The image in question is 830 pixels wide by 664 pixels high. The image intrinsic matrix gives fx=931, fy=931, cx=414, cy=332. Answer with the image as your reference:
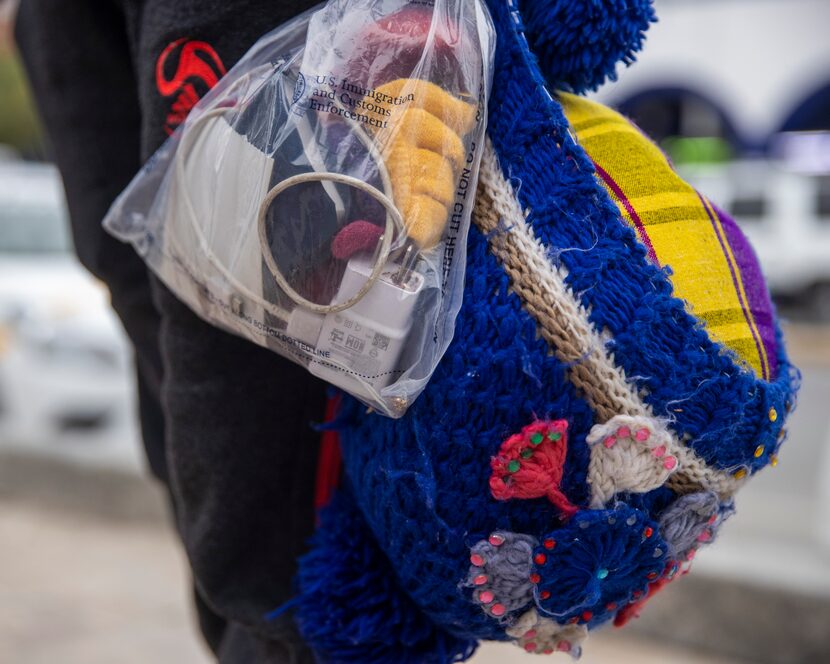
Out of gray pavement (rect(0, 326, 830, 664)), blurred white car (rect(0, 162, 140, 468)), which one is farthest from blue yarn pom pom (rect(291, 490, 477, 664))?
blurred white car (rect(0, 162, 140, 468))

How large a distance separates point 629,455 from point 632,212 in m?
0.23

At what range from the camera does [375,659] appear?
41.5 inches

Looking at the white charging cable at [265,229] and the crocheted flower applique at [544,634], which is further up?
the white charging cable at [265,229]

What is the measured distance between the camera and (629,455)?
2.78 feet

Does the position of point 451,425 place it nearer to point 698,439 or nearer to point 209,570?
point 698,439

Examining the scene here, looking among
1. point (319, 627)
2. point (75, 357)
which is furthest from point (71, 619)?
point (319, 627)

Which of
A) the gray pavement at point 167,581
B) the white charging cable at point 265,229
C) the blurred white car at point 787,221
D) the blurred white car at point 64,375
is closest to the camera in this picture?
the white charging cable at point 265,229

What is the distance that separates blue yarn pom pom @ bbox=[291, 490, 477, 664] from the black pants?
106 mm

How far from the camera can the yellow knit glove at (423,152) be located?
0.85 metres

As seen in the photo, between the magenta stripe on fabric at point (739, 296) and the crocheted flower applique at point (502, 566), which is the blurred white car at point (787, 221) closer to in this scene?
the magenta stripe on fabric at point (739, 296)

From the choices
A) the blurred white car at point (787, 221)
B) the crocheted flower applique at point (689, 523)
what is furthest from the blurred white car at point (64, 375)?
the blurred white car at point (787, 221)

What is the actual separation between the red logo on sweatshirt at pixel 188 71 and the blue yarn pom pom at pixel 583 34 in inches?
13.6

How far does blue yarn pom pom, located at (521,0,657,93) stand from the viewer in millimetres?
926

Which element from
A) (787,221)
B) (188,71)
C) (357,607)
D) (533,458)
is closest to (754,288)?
(533,458)
